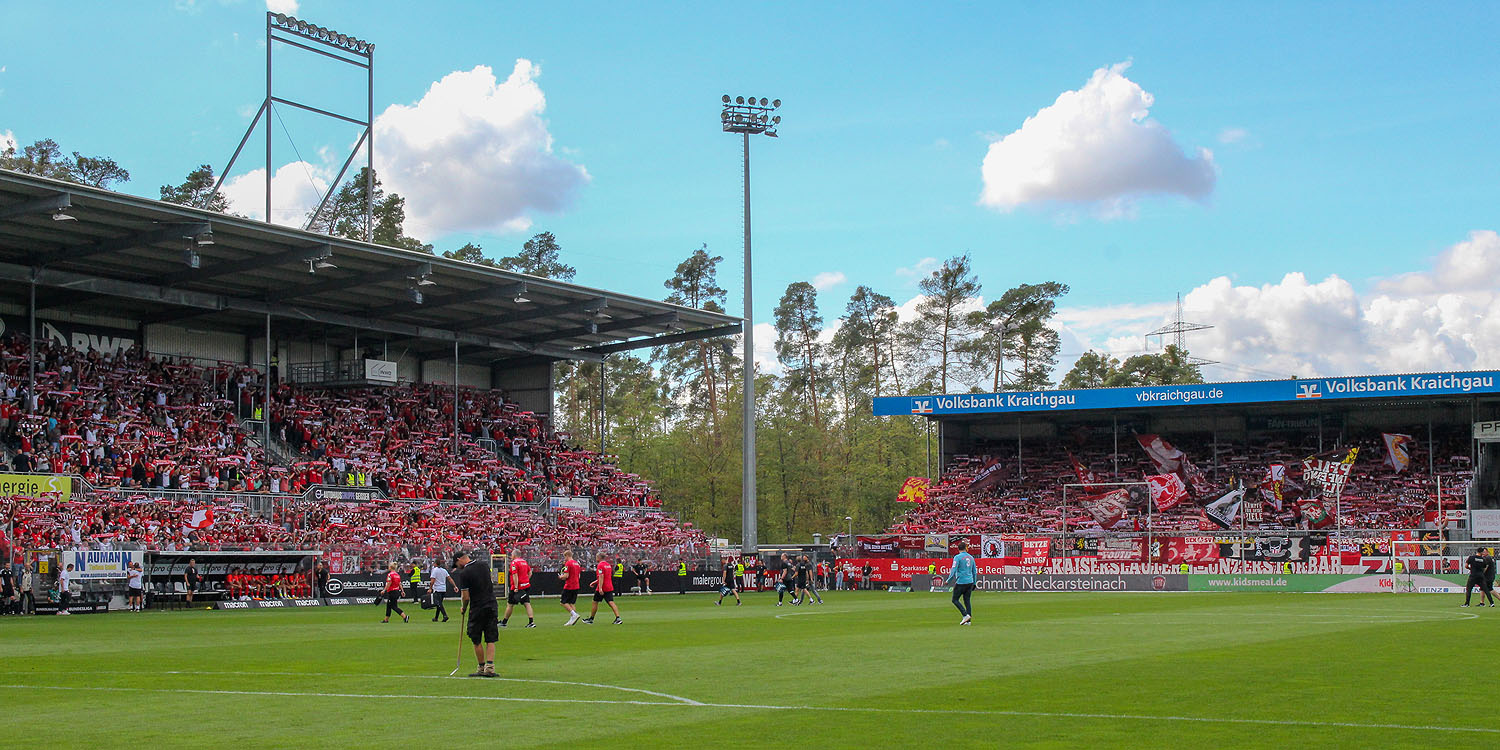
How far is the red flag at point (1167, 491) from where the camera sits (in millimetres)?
67375

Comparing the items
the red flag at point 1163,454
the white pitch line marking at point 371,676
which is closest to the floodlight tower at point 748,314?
the red flag at point 1163,454

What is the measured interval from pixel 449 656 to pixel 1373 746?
13.3m

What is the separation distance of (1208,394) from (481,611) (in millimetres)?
56386

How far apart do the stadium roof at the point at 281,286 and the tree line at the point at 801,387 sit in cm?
2646

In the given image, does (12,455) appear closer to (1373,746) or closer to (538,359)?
(538,359)

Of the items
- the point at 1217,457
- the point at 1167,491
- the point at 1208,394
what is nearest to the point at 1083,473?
the point at 1167,491

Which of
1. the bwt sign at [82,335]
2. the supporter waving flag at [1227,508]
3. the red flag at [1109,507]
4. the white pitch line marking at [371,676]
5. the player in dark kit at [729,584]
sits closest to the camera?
the white pitch line marking at [371,676]

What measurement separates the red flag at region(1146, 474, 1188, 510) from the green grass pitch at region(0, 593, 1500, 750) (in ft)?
128

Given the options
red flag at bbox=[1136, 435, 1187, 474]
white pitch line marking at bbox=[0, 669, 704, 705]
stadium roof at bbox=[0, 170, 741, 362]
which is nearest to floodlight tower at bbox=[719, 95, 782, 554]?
stadium roof at bbox=[0, 170, 741, 362]

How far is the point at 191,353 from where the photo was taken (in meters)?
58.8

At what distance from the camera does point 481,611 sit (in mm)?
16516

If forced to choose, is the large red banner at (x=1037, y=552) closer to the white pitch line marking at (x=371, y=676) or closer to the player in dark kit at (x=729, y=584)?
the player in dark kit at (x=729, y=584)

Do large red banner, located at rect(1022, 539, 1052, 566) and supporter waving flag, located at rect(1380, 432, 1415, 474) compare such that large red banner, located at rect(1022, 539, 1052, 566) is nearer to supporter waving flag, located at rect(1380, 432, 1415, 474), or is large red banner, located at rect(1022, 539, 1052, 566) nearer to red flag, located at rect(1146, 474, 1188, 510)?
red flag, located at rect(1146, 474, 1188, 510)

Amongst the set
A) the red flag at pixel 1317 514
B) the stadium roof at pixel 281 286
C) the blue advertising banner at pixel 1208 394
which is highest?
the stadium roof at pixel 281 286
